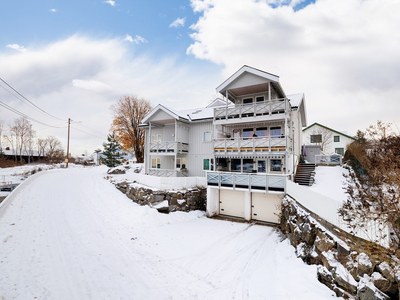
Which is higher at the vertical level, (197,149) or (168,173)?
(197,149)

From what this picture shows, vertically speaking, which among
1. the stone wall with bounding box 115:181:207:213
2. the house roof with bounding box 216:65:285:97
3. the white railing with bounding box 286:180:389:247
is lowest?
the stone wall with bounding box 115:181:207:213

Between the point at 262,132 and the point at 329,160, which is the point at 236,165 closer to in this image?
the point at 262,132

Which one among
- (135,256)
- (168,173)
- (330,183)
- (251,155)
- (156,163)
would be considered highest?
(251,155)

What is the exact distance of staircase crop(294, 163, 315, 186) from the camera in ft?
50.1

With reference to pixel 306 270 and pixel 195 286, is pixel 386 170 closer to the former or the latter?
pixel 306 270

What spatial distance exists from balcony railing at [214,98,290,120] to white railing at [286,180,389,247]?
712 cm

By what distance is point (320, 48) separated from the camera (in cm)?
1412

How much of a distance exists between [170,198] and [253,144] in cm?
839

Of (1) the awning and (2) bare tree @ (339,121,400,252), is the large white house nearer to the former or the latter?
(1) the awning

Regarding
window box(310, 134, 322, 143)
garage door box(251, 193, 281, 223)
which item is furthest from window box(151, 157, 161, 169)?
window box(310, 134, 322, 143)

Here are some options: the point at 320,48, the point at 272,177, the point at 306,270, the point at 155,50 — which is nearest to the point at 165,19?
the point at 155,50

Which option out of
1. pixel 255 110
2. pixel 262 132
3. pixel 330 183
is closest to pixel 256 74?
pixel 255 110

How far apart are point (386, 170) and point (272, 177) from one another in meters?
7.85

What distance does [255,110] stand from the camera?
52.9 ft
